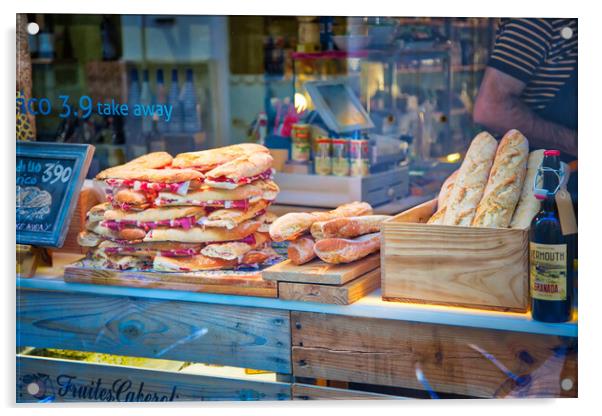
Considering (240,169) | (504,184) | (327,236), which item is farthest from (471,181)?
(240,169)

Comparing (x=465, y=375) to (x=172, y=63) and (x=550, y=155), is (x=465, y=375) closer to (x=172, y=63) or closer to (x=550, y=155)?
(x=550, y=155)

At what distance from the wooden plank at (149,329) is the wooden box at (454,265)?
489 millimetres

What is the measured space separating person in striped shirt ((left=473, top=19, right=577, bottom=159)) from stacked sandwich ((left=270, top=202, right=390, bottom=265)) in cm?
55

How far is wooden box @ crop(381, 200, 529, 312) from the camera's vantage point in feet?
10.6

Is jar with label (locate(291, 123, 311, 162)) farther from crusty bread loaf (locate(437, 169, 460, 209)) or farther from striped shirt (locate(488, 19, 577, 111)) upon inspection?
striped shirt (locate(488, 19, 577, 111))

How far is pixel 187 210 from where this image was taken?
3.53m

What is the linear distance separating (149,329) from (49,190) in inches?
23.3

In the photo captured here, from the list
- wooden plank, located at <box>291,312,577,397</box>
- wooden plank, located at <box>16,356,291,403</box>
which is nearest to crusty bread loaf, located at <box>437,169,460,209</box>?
wooden plank, located at <box>291,312,577,397</box>

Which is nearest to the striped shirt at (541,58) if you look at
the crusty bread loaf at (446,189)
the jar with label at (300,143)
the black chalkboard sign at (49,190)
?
the crusty bread loaf at (446,189)

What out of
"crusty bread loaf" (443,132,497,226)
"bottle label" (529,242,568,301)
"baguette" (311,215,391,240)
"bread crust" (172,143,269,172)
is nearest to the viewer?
"bottle label" (529,242,568,301)

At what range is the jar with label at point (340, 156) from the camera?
363 cm

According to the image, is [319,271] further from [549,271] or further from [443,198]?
[549,271]

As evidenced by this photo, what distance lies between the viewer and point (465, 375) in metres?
3.45
